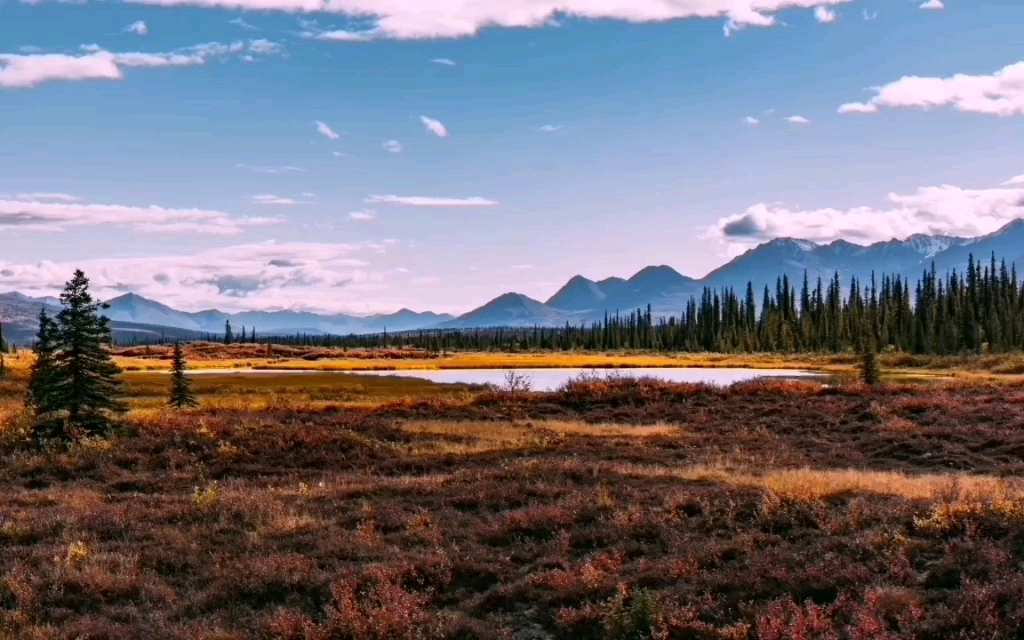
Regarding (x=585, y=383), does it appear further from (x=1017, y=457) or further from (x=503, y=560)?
(x=503, y=560)

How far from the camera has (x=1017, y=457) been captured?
84.4ft

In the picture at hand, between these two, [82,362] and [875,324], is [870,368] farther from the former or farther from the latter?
[875,324]

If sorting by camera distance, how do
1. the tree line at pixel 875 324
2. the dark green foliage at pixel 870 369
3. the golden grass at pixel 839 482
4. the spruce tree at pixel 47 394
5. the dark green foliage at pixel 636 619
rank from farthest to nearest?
the tree line at pixel 875 324
the dark green foliage at pixel 870 369
the spruce tree at pixel 47 394
the golden grass at pixel 839 482
the dark green foliage at pixel 636 619

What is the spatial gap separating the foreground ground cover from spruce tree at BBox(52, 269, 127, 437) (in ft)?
9.17

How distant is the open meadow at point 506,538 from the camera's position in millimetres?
10680

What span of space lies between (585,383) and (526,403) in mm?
5822

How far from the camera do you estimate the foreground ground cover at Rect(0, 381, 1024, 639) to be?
1067 cm

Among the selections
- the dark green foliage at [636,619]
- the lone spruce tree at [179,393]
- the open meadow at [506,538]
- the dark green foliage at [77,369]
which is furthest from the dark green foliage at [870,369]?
the dark green foliage at [636,619]

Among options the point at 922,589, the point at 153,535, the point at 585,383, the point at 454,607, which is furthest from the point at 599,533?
the point at 585,383

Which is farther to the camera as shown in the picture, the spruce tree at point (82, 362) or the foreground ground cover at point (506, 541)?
the spruce tree at point (82, 362)

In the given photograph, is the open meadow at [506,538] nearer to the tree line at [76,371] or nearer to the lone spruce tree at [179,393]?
the tree line at [76,371]

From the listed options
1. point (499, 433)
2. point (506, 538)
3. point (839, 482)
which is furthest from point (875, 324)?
point (506, 538)

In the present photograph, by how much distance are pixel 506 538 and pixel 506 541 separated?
73 mm

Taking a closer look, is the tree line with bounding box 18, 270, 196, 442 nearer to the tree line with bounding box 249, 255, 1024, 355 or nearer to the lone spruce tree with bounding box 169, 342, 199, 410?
the lone spruce tree with bounding box 169, 342, 199, 410
